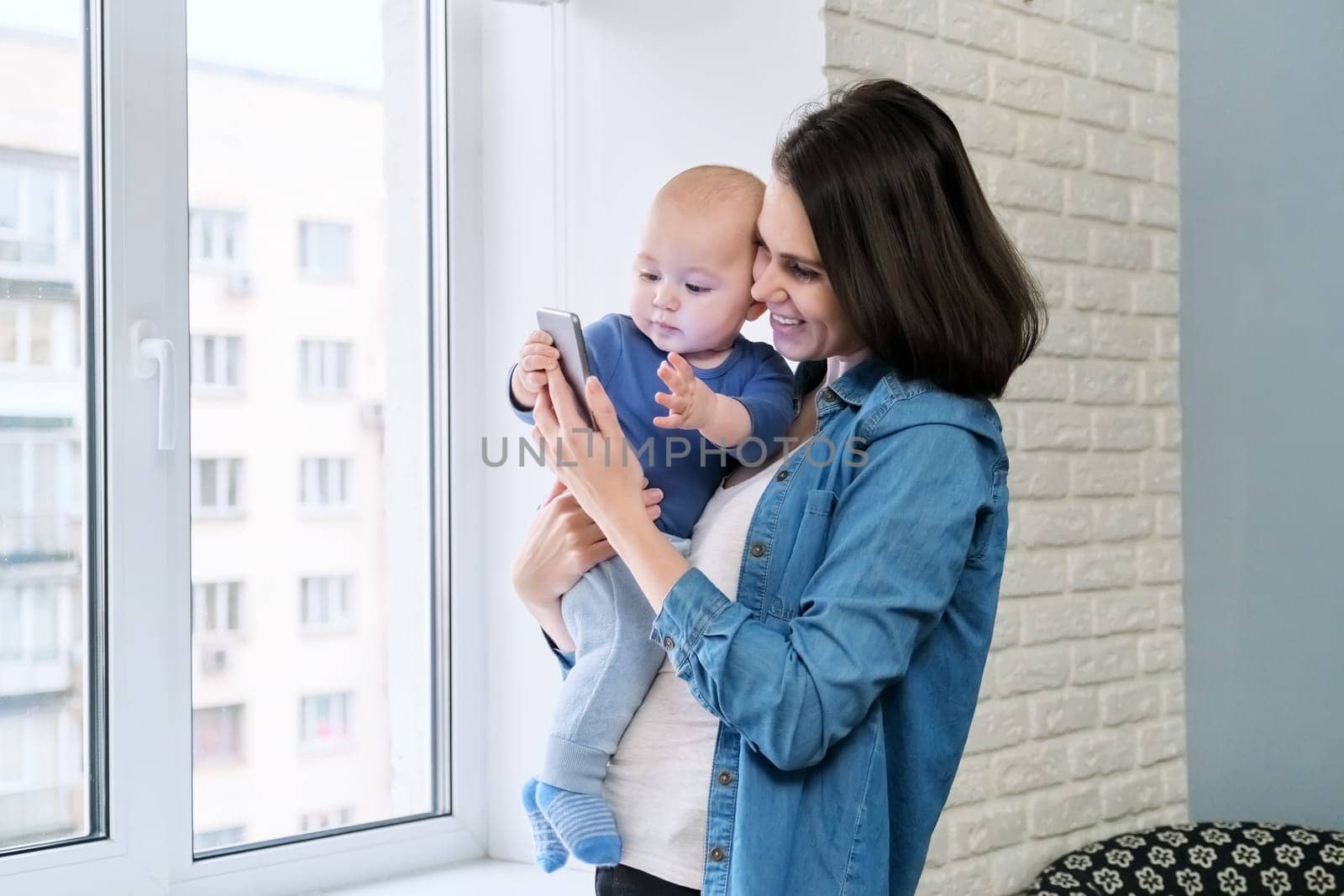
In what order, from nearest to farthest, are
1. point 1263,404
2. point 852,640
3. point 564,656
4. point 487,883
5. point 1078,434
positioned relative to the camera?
point 852,640
point 564,656
point 487,883
point 1078,434
point 1263,404

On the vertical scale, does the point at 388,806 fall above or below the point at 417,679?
below

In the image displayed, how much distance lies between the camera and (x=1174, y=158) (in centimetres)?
281

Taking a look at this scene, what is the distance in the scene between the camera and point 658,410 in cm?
149

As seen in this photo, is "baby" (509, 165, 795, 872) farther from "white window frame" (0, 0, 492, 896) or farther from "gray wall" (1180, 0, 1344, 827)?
"gray wall" (1180, 0, 1344, 827)

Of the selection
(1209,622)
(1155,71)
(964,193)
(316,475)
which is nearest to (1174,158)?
(1155,71)

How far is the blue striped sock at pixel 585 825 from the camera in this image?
4.33 feet

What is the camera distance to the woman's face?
51.6 inches

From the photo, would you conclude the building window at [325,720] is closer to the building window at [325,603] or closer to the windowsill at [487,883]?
the building window at [325,603]

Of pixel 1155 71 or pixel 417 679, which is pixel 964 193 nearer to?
pixel 417 679

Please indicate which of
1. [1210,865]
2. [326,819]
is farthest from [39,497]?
[1210,865]

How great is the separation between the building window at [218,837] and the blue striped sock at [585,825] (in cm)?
95

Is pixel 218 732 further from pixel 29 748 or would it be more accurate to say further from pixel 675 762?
pixel 675 762

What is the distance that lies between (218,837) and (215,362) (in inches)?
31.2

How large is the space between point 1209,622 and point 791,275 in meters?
1.89
